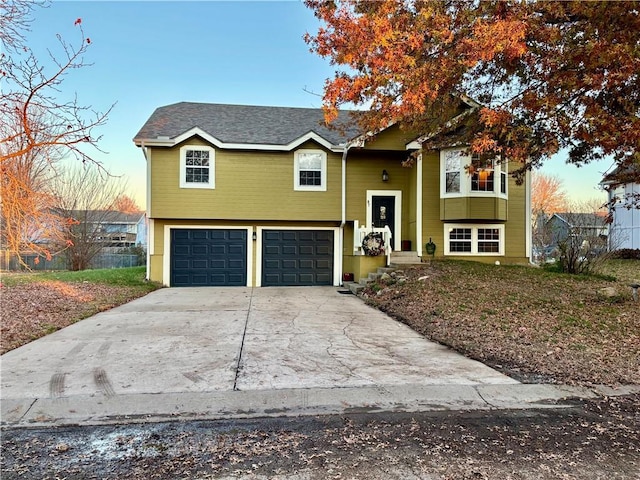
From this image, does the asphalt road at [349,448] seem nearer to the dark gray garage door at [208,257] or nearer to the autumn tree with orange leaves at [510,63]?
the autumn tree with orange leaves at [510,63]

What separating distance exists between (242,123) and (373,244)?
6.91 metres

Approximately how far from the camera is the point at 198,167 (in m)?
13.2

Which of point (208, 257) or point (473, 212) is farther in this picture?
point (208, 257)

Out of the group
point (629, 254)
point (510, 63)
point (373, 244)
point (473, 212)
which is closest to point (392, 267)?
point (373, 244)

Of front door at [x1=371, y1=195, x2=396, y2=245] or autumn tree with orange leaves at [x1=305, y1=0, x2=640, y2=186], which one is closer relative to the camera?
autumn tree with orange leaves at [x1=305, y1=0, x2=640, y2=186]

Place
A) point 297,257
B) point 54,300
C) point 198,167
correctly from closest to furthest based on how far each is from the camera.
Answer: point 54,300 < point 198,167 < point 297,257

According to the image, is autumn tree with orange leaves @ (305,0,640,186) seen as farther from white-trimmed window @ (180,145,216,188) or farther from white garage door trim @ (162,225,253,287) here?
white garage door trim @ (162,225,253,287)

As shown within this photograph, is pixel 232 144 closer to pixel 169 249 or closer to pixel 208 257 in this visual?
pixel 208 257

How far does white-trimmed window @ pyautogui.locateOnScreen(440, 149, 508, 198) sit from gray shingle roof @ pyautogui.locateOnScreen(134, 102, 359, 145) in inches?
142

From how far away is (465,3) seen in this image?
6676 mm

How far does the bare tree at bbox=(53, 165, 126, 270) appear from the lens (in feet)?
64.0

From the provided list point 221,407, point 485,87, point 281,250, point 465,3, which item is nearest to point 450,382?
point 221,407

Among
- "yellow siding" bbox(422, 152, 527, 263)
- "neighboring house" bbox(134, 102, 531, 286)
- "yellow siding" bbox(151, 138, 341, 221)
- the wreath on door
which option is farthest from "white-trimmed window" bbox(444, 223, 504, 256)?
"yellow siding" bbox(151, 138, 341, 221)

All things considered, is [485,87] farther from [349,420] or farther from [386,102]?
[349,420]
